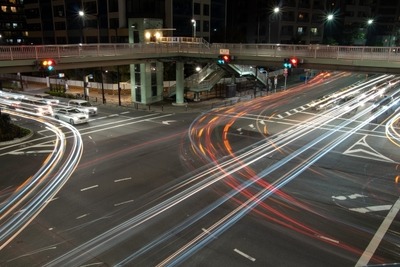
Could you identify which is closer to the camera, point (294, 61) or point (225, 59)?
point (294, 61)

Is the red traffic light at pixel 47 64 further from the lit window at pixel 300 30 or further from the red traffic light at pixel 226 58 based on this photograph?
the lit window at pixel 300 30

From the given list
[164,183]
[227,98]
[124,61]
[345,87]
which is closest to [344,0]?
[345,87]

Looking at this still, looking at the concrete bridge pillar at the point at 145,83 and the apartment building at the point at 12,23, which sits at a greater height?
the apartment building at the point at 12,23

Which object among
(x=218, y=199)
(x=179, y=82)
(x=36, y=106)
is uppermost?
(x=179, y=82)

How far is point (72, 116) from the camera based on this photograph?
32844 millimetres

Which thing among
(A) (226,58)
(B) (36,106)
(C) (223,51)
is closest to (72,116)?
(B) (36,106)

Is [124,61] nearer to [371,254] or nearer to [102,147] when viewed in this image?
[102,147]

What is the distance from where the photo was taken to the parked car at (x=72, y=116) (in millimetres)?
32594

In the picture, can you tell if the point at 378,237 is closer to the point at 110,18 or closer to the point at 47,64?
the point at 47,64

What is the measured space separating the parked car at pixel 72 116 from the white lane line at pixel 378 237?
88.7 ft

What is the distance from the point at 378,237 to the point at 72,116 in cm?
2814

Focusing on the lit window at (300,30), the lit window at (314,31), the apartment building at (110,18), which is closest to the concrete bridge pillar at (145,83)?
the apartment building at (110,18)

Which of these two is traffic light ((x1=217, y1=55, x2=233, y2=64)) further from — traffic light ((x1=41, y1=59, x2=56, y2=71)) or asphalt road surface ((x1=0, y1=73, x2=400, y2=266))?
traffic light ((x1=41, y1=59, x2=56, y2=71))

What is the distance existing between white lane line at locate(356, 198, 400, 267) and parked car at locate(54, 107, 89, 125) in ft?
88.7
